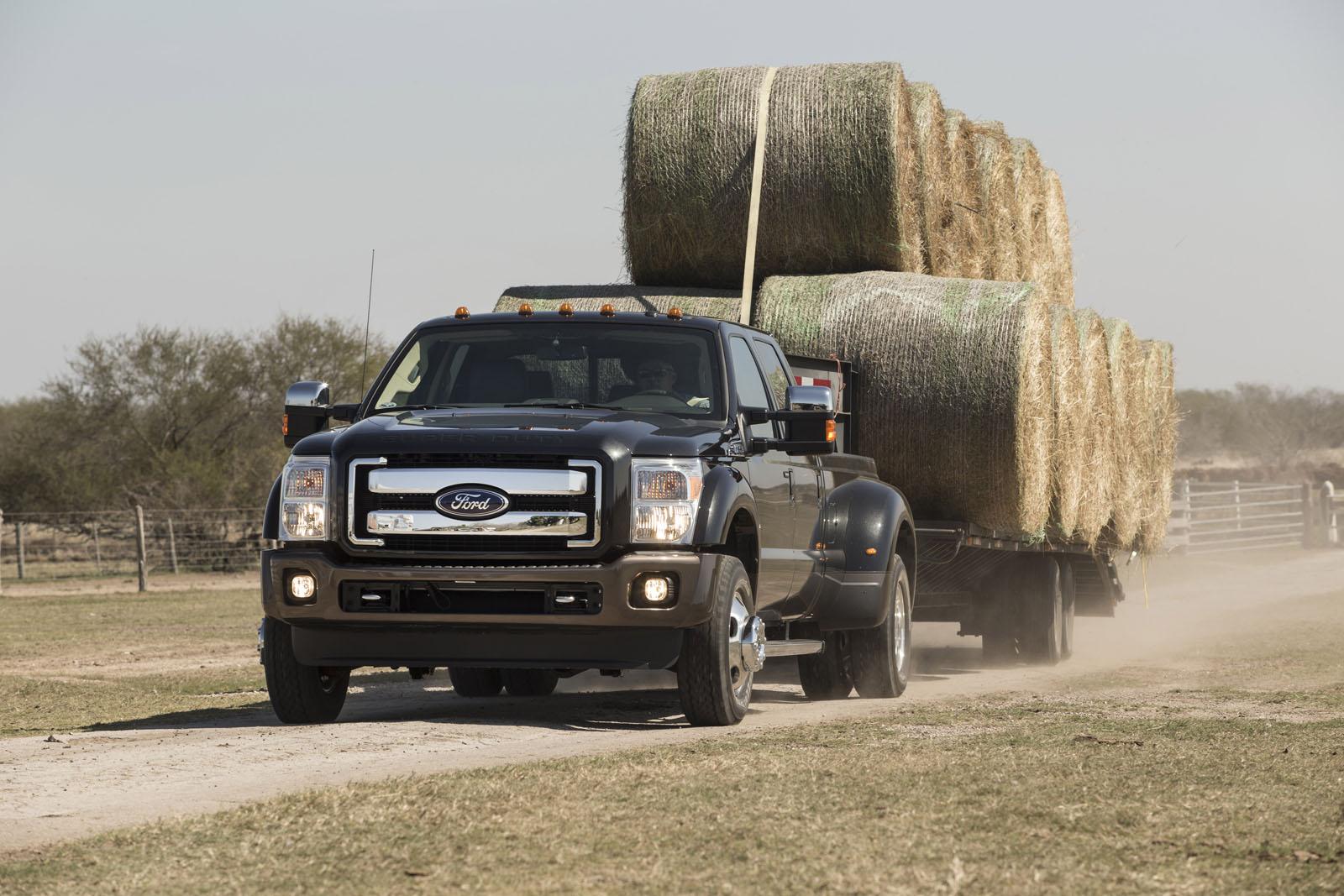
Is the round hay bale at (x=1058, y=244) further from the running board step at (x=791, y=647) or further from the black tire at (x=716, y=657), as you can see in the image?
the black tire at (x=716, y=657)

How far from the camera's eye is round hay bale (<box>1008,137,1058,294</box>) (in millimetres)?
15922

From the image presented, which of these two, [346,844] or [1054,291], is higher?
[1054,291]

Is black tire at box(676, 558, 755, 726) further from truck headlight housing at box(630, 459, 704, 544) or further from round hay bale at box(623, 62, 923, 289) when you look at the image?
round hay bale at box(623, 62, 923, 289)

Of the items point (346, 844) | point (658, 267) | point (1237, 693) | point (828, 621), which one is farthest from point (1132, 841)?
point (658, 267)

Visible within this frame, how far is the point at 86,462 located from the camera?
1651 inches

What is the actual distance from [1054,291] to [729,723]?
30.8 ft

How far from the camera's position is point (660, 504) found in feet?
26.8

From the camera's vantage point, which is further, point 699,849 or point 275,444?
point 275,444

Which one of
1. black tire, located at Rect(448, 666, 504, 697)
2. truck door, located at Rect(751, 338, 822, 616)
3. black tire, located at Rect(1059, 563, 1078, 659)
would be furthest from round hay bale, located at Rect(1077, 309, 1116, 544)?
black tire, located at Rect(448, 666, 504, 697)

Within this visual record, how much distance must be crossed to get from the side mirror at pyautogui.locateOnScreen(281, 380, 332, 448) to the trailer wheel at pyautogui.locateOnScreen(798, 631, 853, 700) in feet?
10.9

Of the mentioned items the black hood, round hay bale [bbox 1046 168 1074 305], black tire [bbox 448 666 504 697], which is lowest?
black tire [bbox 448 666 504 697]

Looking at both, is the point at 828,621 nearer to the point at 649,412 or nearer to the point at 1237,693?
the point at 649,412

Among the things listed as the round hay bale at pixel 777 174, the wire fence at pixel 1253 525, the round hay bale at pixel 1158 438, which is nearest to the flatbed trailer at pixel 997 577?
the round hay bale at pixel 1158 438

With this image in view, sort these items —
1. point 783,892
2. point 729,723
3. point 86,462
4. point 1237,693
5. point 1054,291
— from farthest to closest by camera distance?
point 86,462 → point 1054,291 → point 1237,693 → point 729,723 → point 783,892
